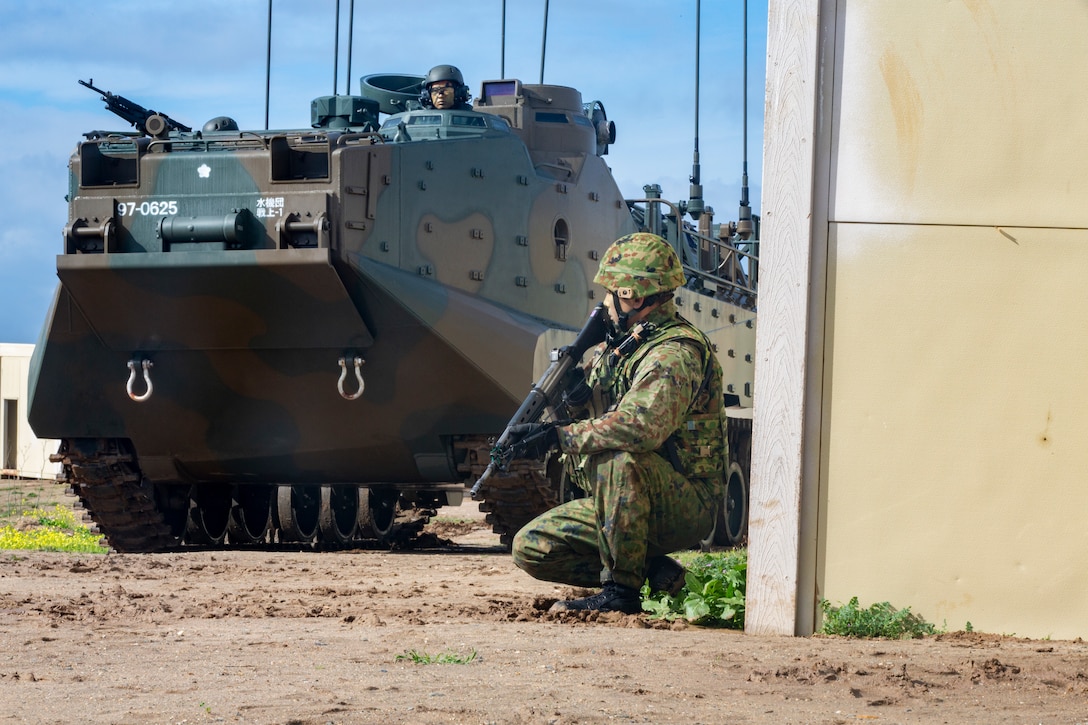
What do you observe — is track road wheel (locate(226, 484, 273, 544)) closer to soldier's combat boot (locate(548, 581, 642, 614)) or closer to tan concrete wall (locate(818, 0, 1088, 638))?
soldier's combat boot (locate(548, 581, 642, 614))

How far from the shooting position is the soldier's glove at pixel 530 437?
19.3ft

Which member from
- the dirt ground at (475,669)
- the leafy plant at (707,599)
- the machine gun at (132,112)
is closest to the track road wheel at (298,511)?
the machine gun at (132,112)

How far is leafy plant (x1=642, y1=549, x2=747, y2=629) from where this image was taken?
561cm

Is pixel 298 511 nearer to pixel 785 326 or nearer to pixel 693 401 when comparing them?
pixel 693 401

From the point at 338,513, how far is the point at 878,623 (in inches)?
303

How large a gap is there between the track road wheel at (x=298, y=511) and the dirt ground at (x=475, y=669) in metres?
5.16

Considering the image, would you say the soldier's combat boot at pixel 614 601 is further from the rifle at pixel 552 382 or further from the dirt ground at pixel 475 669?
the rifle at pixel 552 382

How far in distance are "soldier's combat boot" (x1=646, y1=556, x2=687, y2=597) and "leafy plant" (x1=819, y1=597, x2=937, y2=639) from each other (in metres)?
0.87

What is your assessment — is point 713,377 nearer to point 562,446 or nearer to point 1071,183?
point 562,446

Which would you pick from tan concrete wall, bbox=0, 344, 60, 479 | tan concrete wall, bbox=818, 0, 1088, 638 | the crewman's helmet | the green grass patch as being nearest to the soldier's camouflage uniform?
tan concrete wall, bbox=818, 0, 1088, 638

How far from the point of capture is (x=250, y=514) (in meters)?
12.4

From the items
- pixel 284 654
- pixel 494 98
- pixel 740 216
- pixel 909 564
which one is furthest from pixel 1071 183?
pixel 740 216

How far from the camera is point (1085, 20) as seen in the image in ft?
17.1

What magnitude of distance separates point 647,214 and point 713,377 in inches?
266
